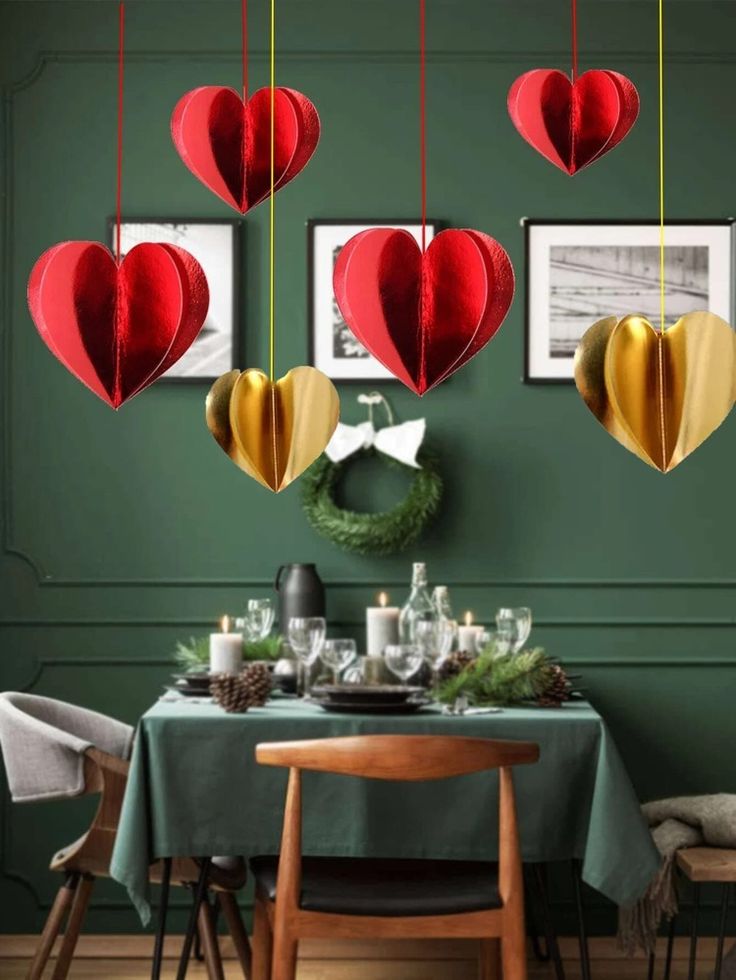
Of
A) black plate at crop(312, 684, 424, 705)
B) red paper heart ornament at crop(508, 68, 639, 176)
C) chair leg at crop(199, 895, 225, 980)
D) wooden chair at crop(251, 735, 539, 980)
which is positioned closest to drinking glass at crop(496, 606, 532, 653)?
black plate at crop(312, 684, 424, 705)

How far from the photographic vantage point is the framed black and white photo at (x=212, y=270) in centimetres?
396

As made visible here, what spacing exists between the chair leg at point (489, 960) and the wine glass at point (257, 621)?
37.8 inches

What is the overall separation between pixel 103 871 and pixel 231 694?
0.54 m

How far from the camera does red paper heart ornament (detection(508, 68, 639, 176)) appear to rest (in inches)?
55.3

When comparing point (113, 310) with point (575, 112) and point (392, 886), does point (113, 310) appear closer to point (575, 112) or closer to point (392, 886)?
point (575, 112)

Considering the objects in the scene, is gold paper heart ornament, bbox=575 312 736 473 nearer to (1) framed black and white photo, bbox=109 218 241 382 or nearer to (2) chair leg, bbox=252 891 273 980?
(2) chair leg, bbox=252 891 273 980

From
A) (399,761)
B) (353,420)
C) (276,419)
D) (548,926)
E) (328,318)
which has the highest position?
(328,318)

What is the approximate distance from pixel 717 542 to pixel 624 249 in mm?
902

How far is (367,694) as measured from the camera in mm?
2955

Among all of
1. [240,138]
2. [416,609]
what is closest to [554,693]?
[416,609]

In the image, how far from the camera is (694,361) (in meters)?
1.18

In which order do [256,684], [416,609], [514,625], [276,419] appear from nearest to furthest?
[276,419], [256,684], [514,625], [416,609]

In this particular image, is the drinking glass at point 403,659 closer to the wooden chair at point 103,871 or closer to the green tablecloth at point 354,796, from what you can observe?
the green tablecloth at point 354,796

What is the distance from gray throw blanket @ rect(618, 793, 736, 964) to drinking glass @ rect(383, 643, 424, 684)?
74 cm
